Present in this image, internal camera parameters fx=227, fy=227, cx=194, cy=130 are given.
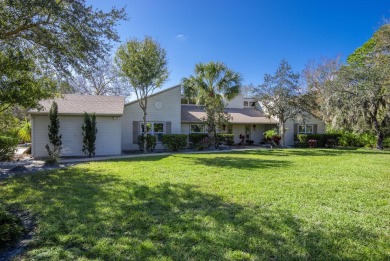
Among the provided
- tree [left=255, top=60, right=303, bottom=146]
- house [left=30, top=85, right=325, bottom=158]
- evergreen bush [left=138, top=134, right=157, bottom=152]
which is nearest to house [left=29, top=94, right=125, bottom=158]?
house [left=30, top=85, right=325, bottom=158]

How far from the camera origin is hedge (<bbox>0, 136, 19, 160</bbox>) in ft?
39.1

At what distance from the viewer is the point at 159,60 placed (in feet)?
50.8

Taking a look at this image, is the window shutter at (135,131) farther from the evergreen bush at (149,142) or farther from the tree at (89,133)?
the tree at (89,133)

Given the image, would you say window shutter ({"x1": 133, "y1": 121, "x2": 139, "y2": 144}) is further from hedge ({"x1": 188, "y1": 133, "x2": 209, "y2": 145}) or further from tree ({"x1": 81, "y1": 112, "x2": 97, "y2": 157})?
hedge ({"x1": 188, "y1": 133, "x2": 209, "y2": 145})

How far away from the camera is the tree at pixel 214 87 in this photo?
59.4 feet

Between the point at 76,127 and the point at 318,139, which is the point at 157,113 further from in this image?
the point at 318,139

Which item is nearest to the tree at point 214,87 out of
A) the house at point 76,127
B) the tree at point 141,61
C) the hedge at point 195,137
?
the hedge at point 195,137

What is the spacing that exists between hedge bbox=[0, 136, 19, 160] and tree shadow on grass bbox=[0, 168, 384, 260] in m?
7.69

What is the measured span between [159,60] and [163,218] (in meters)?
13.0

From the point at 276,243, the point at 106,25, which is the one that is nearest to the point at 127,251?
the point at 276,243

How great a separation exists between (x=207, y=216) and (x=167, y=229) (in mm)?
906

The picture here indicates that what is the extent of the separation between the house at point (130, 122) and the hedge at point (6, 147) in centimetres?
150

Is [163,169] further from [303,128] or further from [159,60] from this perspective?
[303,128]

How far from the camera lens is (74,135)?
14.8 meters
